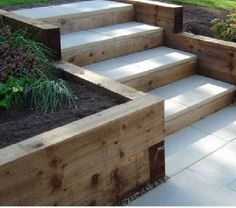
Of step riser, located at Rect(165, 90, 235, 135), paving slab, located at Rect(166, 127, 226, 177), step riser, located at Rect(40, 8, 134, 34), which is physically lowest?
paving slab, located at Rect(166, 127, 226, 177)

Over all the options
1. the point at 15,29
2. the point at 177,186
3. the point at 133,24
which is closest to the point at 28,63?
the point at 15,29

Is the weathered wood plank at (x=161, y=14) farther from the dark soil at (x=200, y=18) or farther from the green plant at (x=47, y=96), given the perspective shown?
the green plant at (x=47, y=96)

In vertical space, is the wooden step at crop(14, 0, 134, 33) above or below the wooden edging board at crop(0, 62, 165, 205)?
above

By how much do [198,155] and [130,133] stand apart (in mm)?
951

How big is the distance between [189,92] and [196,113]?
11.5 inches

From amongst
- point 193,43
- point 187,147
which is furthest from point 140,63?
point 187,147

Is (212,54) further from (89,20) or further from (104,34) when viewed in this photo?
(89,20)

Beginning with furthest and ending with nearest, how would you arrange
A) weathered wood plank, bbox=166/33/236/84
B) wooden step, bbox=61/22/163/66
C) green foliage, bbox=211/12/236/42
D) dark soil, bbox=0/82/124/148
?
green foliage, bbox=211/12/236/42, weathered wood plank, bbox=166/33/236/84, wooden step, bbox=61/22/163/66, dark soil, bbox=0/82/124/148

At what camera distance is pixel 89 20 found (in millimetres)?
4492

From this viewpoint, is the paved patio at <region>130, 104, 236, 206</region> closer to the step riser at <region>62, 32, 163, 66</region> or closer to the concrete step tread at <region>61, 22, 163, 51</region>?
the step riser at <region>62, 32, 163, 66</region>

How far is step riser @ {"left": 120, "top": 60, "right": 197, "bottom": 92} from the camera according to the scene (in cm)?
373

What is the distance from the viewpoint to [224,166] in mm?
3029

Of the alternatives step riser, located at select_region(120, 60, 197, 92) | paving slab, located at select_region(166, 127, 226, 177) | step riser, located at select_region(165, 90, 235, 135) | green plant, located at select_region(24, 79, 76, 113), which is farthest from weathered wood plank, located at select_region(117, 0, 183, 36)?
green plant, located at select_region(24, 79, 76, 113)

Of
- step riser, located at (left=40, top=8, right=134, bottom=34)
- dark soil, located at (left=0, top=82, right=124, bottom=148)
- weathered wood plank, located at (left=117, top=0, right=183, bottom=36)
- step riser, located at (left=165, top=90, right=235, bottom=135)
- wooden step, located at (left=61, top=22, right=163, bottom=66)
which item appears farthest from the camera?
weathered wood plank, located at (left=117, top=0, right=183, bottom=36)
